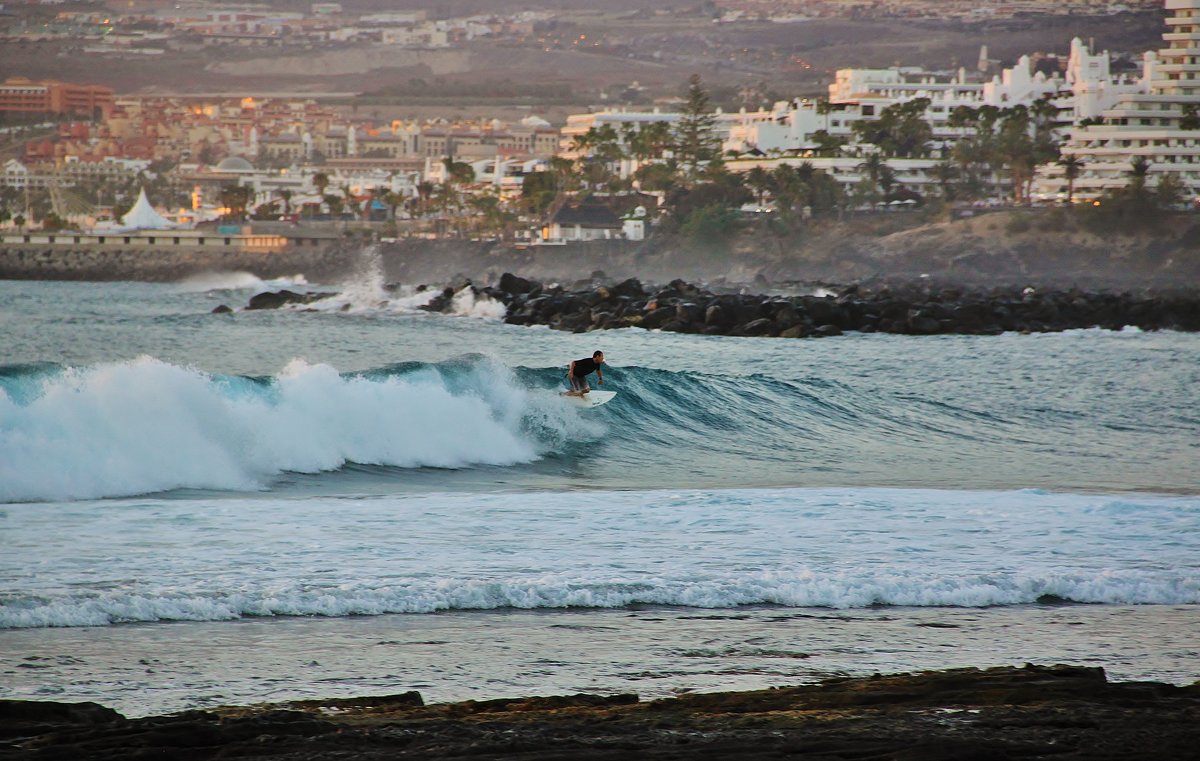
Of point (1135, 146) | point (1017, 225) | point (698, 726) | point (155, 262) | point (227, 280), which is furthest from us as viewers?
point (155, 262)

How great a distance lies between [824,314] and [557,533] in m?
36.4

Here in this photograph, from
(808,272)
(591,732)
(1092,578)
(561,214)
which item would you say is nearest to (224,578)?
(591,732)

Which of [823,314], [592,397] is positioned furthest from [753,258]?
[592,397]

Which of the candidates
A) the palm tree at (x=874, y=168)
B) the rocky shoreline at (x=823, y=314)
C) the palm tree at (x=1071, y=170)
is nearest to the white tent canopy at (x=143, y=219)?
the palm tree at (x=874, y=168)

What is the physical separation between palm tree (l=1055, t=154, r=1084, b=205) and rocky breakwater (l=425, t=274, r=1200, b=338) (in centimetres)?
6375

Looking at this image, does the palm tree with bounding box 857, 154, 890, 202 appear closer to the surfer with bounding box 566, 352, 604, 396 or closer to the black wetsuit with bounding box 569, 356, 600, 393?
the surfer with bounding box 566, 352, 604, 396

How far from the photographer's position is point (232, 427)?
16641mm

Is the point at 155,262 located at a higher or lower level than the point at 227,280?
higher

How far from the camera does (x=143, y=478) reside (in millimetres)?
14742

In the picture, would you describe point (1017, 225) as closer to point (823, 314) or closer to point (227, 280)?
point (823, 314)

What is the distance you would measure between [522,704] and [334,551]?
4.83 m

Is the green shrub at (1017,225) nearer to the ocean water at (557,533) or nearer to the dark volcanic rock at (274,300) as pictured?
the dark volcanic rock at (274,300)

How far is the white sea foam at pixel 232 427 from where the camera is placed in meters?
14.7

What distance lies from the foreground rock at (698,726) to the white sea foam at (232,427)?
883 cm
